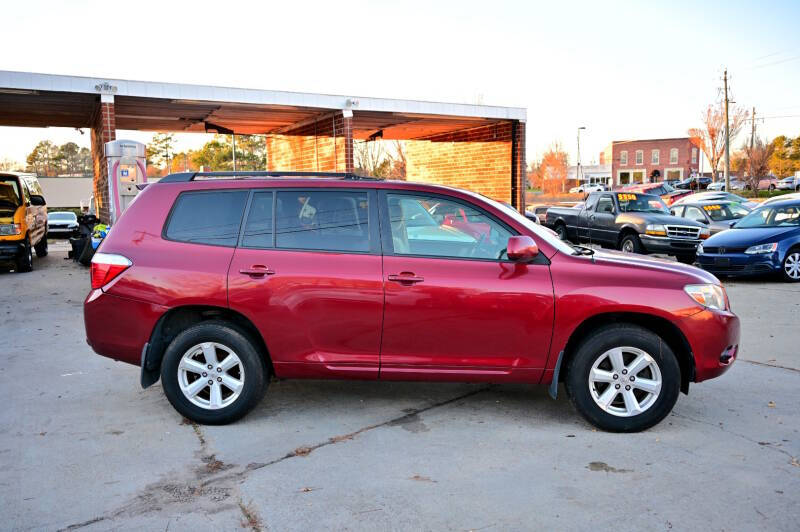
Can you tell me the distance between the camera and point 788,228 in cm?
1172

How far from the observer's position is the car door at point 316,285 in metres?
4.49

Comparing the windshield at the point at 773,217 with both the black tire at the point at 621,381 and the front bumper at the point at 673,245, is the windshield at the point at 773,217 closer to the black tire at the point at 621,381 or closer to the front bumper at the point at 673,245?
the front bumper at the point at 673,245

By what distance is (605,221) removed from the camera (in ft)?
51.7

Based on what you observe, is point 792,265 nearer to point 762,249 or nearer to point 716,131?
point 762,249

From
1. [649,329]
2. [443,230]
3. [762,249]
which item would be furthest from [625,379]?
[762,249]

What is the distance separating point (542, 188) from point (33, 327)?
61917 mm

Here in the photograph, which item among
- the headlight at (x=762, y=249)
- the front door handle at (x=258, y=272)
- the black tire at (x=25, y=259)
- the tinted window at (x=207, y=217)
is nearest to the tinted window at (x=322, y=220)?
the front door handle at (x=258, y=272)

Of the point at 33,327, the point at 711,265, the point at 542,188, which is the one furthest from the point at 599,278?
the point at 542,188

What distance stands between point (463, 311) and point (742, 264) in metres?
9.21

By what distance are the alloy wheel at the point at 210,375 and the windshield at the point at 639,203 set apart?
12.8m

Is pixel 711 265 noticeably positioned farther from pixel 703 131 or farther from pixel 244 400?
pixel 703 131

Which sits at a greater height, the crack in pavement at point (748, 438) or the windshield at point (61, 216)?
the windshield at point (61, 216)

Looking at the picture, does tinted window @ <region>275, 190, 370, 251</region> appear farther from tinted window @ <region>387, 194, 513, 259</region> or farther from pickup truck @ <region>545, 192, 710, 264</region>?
pickup truck @ <region>545, 192, 710, 264</region>

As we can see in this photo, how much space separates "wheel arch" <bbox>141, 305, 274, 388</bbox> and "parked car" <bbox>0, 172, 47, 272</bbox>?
1019cm
